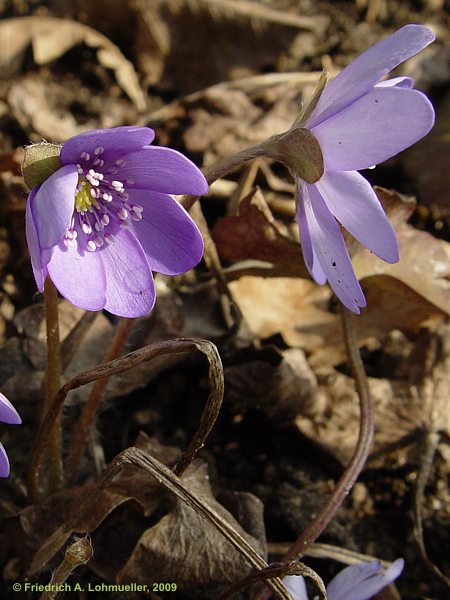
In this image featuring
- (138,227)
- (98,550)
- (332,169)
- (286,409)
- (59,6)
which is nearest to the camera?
(332,169)

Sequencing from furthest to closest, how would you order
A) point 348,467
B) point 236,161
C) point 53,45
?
point 53,45 → point 348,467 → point 236,161

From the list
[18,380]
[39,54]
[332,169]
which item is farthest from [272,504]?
[39,54]

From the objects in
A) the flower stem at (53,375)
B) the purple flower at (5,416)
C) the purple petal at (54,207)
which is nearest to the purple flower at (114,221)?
the purple petal at (54,207)

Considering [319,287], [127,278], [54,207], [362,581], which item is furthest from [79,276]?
[319,287]

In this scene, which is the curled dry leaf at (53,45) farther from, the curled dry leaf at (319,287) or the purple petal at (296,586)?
the purple petal at (296,586)

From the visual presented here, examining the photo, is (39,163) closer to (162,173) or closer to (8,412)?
(162,173)

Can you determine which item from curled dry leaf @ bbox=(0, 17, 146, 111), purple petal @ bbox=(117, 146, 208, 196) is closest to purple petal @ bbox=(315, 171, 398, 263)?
purple petal @ bbox=(117, 146, 208, 196)

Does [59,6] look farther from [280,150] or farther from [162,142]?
[280,150]

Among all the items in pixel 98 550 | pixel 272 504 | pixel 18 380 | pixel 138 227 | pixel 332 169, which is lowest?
pixel 272 504

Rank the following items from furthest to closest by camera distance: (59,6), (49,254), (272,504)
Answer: (59,6) → (272,504) → (49,254)
